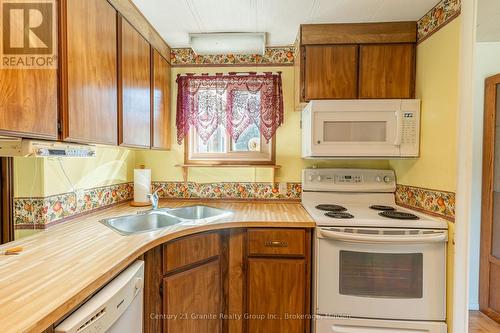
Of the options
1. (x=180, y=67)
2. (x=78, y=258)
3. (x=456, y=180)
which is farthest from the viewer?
(x=180, y=67)

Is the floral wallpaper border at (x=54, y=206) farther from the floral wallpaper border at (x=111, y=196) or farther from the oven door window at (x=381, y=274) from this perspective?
the oven door window at (x=381, y=274)

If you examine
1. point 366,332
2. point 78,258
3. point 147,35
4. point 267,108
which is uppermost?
point 147,35

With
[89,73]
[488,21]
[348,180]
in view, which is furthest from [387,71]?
[89,73]

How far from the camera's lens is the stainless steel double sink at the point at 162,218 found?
167 centimetres

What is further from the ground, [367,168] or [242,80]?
[242,80]

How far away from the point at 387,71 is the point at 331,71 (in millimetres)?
385

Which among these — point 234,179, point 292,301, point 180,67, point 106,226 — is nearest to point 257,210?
point 234,179

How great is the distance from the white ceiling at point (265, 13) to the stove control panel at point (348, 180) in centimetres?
110

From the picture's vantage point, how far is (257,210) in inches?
76.8

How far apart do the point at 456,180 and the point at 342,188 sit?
790mm

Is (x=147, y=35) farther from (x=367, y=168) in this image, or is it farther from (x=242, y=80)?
(x=367, y=168)

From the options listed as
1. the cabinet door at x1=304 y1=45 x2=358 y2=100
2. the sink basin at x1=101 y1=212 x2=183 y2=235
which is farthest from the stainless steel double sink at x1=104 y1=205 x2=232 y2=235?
the cabinet door at x1=304 y1=45 x2=358 y2=100

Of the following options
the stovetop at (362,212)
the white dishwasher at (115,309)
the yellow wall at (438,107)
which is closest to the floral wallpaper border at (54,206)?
the white dishwasher at (115,309)

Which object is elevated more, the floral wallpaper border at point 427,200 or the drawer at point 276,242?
the floral wallpaper border at point 427,200
